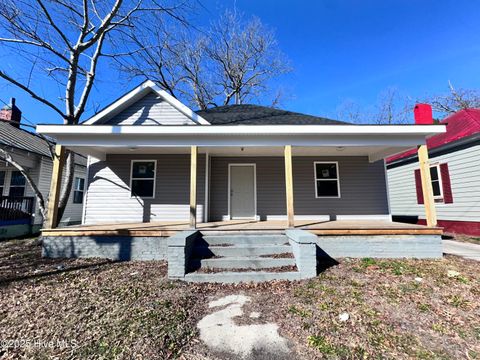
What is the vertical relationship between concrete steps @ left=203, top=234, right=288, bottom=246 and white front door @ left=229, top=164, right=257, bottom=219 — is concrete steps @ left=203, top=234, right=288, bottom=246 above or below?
below

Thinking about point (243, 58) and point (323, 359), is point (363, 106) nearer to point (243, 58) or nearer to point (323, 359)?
point (243, 58)

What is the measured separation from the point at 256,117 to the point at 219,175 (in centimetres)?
245

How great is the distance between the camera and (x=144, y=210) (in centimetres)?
796

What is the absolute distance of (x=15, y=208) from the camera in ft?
29.5

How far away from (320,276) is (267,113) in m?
6.36

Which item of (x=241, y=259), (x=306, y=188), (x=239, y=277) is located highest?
(x=306, y=188)

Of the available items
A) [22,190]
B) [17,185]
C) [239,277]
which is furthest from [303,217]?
[17,185]

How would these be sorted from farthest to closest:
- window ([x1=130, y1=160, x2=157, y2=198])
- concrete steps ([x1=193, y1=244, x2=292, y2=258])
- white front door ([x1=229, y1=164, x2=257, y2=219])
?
white front door ([x1=229, y1=164, x2=257, y2=219]) < window ([x1=130, y1=160, x2=157, y2=198]) < concrete steps ([x1=193, y1=244, x2=292, y2=258])

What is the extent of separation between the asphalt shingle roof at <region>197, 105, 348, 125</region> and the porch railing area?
7.83 m

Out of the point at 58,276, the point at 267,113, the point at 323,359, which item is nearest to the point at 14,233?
the point at 58,276

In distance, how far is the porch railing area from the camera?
8.48m

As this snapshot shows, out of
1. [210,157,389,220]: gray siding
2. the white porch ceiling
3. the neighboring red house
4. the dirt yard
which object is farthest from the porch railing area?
the neighboring red house

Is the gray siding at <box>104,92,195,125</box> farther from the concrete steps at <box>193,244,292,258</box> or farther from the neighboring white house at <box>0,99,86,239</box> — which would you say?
the concrete steps at <box>193,244,292,258</box>

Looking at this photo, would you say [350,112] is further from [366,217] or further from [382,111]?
[366,217]
